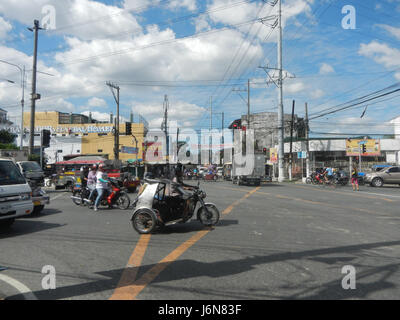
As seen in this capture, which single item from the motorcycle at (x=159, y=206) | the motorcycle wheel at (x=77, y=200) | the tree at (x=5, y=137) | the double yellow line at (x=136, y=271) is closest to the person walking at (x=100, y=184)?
the motorcycle wheel at (x=77, y=200)

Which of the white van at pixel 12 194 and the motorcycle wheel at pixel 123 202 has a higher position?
the white van at pixel 12 194

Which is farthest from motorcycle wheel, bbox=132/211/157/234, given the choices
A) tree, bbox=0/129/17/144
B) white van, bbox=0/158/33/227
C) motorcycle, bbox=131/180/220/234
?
tree, bbox=0/129/17/144

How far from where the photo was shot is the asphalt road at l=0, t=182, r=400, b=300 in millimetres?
3871

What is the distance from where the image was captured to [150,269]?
15.4 feet

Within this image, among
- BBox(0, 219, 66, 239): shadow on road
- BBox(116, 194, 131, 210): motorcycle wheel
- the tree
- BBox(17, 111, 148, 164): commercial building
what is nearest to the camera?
BBox(0, 219, 66, 239): shadow on road

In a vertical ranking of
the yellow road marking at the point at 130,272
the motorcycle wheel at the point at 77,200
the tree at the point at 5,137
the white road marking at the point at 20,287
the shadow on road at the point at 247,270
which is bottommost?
the white road marking at the point at 20,287

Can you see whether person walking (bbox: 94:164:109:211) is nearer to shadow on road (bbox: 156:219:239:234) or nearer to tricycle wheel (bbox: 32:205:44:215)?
tricycle wheel (bbox: 32:205:44:215)

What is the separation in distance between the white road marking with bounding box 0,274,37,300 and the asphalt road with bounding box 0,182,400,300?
0.04 ft

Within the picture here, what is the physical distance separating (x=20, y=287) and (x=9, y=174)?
492cm

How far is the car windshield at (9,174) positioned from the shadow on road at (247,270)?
4.78 m

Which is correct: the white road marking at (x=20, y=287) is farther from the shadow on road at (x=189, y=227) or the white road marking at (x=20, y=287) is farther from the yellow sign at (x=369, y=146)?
the yellow sign at (x=369, y=146)

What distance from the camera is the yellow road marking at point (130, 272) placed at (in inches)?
148
